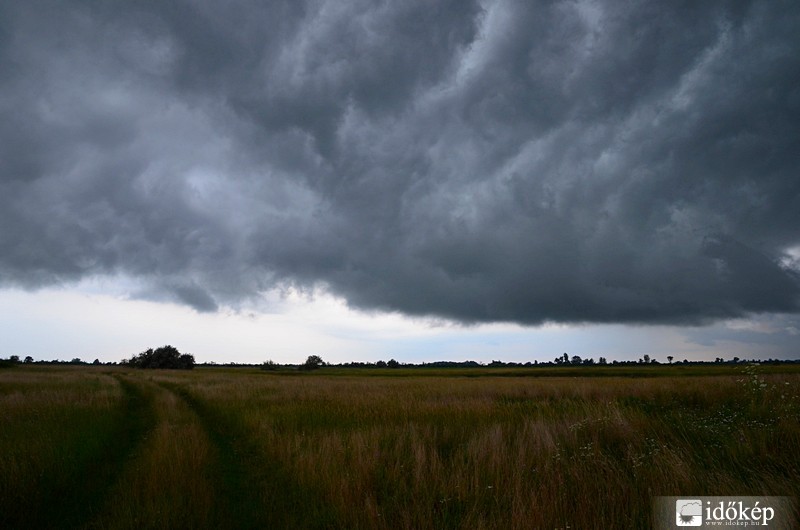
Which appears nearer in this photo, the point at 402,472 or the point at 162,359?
the point at 402,472

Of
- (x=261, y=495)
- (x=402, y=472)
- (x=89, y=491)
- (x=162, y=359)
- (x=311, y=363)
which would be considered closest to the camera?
(x=261, y=495)

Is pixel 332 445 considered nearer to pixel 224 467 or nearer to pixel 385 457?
pixel 385 457

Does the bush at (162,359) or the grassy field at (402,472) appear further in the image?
the bush at (162,359)

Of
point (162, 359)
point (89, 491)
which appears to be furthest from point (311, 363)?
point (89, 491)

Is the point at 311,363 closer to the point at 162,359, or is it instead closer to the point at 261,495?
the point at 162,359

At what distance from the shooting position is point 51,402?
1773 cm

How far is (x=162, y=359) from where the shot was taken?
107688 mm

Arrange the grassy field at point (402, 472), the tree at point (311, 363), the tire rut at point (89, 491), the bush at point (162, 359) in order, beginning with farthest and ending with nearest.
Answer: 1. the tree at point (311, 363)
2. the bush at point (162, 359)
3. the tire rut at point (89, 491)
4. the grassy field at point (402, 472)

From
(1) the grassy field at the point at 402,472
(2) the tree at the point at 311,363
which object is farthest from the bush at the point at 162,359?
(1) the grassy field at the point at 402,472

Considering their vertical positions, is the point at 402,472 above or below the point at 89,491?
above

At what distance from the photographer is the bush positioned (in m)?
108

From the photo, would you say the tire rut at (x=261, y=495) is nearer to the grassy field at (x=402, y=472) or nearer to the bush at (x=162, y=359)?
the grassy field at (x=402, y=472)

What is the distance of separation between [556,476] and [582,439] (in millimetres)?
2668

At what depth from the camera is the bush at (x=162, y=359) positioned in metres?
108
